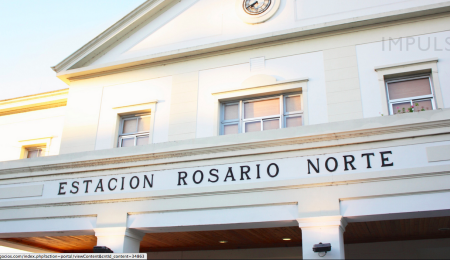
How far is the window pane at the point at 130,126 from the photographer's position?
13416mm

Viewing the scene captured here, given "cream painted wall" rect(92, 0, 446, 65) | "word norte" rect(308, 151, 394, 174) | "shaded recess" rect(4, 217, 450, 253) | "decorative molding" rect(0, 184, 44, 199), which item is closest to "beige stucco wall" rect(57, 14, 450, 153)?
"cream painted wall" rect(92, 0, 446, 65)

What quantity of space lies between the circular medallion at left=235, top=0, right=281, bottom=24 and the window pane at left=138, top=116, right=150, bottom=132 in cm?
411

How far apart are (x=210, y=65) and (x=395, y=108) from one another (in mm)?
5188

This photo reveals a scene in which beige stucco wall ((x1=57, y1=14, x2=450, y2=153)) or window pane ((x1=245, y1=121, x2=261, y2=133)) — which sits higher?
beige stucco wall ((x1=57, y1=14, x2=450, y2=153))

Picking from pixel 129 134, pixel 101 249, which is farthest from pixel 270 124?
pixel 101 249

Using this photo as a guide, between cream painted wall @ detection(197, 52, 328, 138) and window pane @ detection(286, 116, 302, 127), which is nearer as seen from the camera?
cream painted wall @ detection(197, 52, 328, 138)

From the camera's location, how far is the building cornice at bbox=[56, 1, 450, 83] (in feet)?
37.1

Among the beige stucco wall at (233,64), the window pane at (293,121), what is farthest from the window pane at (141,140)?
the window pane at (293,121)

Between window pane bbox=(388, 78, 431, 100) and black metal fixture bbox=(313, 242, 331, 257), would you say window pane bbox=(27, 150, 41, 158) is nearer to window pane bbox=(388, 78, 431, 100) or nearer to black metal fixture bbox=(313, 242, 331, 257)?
black metal fixture bbox=(313, 242, 331, 257)

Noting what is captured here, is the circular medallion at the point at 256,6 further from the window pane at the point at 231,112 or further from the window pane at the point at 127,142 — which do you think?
the window pane at the point at 127,142

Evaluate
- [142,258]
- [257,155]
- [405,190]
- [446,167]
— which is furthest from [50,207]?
[446,167]

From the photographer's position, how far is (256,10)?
13227 mm

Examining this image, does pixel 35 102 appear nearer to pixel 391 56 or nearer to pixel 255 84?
pixel 255 84

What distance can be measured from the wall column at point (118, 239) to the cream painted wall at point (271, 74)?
10.6ft
